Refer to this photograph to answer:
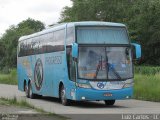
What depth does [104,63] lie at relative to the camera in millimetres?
22766

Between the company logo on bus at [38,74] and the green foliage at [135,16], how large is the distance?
51.4 metres

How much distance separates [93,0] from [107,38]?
68.4m

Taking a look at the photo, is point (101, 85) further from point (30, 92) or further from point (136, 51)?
point (30, 92)

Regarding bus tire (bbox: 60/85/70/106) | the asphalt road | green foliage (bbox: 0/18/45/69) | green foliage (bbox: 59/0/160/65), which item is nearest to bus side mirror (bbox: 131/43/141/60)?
the asphalt road

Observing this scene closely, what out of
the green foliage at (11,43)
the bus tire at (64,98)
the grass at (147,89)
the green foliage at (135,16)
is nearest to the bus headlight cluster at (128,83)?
the bus tire at (64,98)

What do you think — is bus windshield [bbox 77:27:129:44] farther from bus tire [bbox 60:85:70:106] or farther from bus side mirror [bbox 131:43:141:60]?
bus tire [bbox 60:85:70:106]

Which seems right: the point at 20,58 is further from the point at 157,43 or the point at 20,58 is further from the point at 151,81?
the point at 157,43

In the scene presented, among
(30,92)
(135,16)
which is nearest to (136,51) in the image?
(30,92)

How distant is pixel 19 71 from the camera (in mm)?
34938

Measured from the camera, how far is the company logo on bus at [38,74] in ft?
95.1

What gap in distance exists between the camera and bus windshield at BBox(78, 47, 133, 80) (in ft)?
74.3

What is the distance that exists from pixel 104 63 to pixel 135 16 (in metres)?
62.9

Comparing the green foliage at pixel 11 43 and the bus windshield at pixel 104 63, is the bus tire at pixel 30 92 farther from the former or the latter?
the green foliage at pixel 11 43

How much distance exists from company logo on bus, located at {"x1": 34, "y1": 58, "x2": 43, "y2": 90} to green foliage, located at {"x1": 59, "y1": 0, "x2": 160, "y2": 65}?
51365mm
